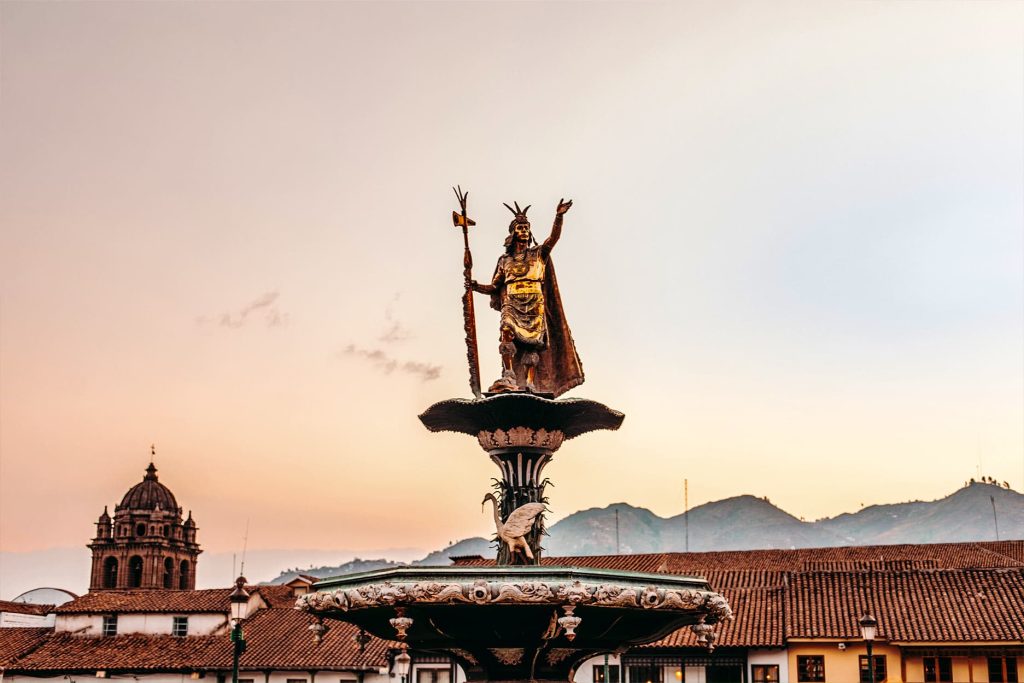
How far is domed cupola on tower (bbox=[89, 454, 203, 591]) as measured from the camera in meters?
114

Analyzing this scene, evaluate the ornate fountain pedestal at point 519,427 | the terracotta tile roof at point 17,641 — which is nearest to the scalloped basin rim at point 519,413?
the ornate fountain pedestal at point 519,427

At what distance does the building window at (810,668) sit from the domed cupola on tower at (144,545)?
262ft

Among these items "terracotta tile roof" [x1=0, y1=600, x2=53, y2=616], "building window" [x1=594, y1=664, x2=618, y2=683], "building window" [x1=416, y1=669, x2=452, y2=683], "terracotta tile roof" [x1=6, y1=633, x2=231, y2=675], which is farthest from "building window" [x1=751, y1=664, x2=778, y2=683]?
"terracotta tile roof" [x1=0, y1=600, x2=53, y2=616]

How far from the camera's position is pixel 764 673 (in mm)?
45906

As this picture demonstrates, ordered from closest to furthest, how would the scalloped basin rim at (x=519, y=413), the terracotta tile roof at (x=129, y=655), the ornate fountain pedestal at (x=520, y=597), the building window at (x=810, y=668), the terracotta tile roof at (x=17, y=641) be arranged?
the ornate fountain pedestal at (x=520, y=597) → the scalloped basin rim at (x=519, y=413) → the building window at (x=810, y=668) → the terracotta tile roof at (x=129, y=655) → the terracotta tile roof at (x=17, y=641)

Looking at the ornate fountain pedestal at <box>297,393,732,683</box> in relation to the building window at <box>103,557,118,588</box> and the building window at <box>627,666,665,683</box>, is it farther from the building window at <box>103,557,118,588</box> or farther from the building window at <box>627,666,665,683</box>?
the building window at <box>103,557,118,588</box>

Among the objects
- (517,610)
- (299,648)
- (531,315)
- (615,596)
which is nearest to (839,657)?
(299,648)

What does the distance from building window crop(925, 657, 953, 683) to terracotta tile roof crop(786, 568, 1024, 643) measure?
0.90m

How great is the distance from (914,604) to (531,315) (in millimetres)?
34773

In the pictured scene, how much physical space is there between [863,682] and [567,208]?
34.1 meters

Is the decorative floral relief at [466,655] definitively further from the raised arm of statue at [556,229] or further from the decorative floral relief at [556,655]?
the raised arm of statue at [556,229]

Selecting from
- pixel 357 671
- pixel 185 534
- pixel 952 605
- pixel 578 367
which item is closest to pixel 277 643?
pixel 357 671

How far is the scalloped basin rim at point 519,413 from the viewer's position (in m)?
15.7

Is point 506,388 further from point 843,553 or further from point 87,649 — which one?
point 843,553
